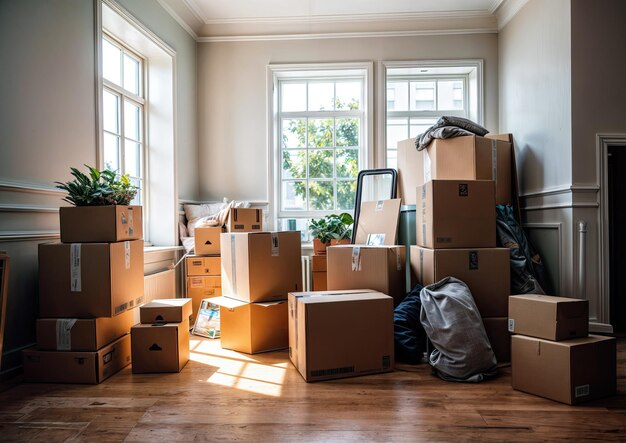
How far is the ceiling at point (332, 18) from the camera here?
13.0ft

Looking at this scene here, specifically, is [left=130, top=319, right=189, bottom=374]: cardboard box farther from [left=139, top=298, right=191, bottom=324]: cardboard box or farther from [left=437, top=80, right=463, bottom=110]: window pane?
[left=437, top=80, right=463, bottom=110]: window pane

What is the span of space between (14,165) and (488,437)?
261cm

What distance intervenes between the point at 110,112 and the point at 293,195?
185cm

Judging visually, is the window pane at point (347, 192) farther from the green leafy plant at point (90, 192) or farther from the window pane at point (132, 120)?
the green leafy plant at point (90, 192)

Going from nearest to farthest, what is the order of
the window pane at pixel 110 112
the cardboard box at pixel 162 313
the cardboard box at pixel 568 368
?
the cardboard box at pixel 568 368 < the cardboard box at pixel 162 313 < the window pane at pixel 110 112

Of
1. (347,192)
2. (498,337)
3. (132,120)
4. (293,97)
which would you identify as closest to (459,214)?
(498,337)

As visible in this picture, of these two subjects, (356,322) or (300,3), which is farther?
(300,3)

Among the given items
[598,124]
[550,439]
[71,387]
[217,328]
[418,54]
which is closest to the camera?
[550,439]

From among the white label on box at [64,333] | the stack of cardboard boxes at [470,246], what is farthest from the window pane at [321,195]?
the white label on box at [64,333]

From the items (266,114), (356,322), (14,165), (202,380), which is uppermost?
(266,114)

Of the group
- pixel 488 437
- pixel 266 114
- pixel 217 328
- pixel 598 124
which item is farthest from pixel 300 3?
pixel 488 437

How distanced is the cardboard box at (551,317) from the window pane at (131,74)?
11.2 feet

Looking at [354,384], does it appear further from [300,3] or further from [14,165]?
[300,3]

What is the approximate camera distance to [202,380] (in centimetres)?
234
